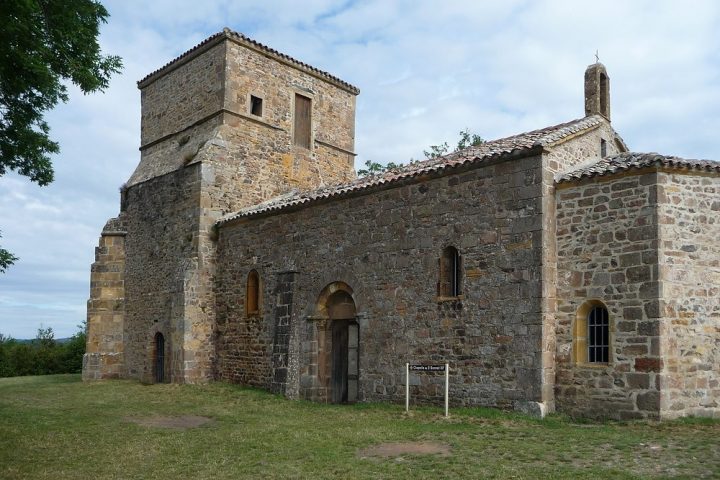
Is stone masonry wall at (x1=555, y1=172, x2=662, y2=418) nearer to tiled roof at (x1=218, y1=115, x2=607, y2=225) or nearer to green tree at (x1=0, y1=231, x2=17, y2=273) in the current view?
tiled roof at (x1=218, y1=115, x2=607, y2=225)

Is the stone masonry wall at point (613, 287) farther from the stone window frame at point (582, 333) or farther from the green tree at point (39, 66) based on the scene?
the green tree at point (39, 66)

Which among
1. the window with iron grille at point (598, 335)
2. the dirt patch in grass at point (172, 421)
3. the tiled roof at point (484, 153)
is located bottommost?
the dirt patch in grass at point (172, 421)

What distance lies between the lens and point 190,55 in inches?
853

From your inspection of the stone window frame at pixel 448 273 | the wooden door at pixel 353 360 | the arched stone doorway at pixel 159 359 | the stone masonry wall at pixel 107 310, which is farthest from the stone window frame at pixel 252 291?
the stone window frame at pixel 448 273

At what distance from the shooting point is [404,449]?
9797 millimetres

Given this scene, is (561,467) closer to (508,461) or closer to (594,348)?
(508,461)

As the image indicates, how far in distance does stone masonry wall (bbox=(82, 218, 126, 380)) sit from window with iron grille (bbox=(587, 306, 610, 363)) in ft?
50.4

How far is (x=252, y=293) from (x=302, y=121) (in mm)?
7038

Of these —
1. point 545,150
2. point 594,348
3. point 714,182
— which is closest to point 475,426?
point 594,348

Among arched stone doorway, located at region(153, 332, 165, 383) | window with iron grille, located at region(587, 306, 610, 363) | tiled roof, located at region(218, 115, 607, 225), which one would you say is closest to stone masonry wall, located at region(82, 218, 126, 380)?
arched stone doorway, located at region(153, 332, 165, 383)

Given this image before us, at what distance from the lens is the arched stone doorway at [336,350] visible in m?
16.1

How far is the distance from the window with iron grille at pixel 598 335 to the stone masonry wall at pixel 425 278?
99cm

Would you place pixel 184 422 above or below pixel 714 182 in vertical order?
below

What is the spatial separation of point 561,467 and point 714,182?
6.67 m
